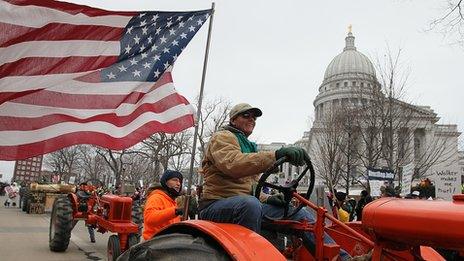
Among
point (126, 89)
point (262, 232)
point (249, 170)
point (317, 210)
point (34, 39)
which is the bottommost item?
point (262, 232)

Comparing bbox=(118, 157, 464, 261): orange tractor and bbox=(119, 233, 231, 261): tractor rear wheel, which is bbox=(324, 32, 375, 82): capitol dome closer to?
bbox=(118, 157, 464, 261): orange tractor

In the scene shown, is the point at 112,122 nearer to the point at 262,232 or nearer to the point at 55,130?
the point at 55,130

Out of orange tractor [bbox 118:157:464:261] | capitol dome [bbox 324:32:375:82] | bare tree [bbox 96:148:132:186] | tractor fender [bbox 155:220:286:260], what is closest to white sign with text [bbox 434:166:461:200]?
orange tractor [bbox 118:157:464:261]

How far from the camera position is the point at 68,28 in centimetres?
541

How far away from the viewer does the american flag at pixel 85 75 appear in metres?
5.09

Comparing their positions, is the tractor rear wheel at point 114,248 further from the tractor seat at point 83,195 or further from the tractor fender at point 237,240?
the tractor fender at point 237,240

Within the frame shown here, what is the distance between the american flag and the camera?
5094mm

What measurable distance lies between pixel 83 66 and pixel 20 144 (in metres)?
1.16

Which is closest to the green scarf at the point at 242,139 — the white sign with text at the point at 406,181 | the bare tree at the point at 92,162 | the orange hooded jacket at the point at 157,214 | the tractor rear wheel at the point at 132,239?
the orange hooded jacket at the point at 157,214

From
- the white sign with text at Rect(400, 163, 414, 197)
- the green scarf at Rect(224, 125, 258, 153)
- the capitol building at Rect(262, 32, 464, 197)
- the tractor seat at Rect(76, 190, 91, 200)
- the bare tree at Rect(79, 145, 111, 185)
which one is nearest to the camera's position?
the green scarf at Rect(224, 125, 258, 153)

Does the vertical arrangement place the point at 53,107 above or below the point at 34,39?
below

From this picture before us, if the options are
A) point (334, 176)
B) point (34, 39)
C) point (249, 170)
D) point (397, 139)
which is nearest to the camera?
point (249, 170)

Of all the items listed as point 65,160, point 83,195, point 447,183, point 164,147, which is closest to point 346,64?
point 65,160

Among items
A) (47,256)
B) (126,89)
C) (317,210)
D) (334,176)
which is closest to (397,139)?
(334,176)
